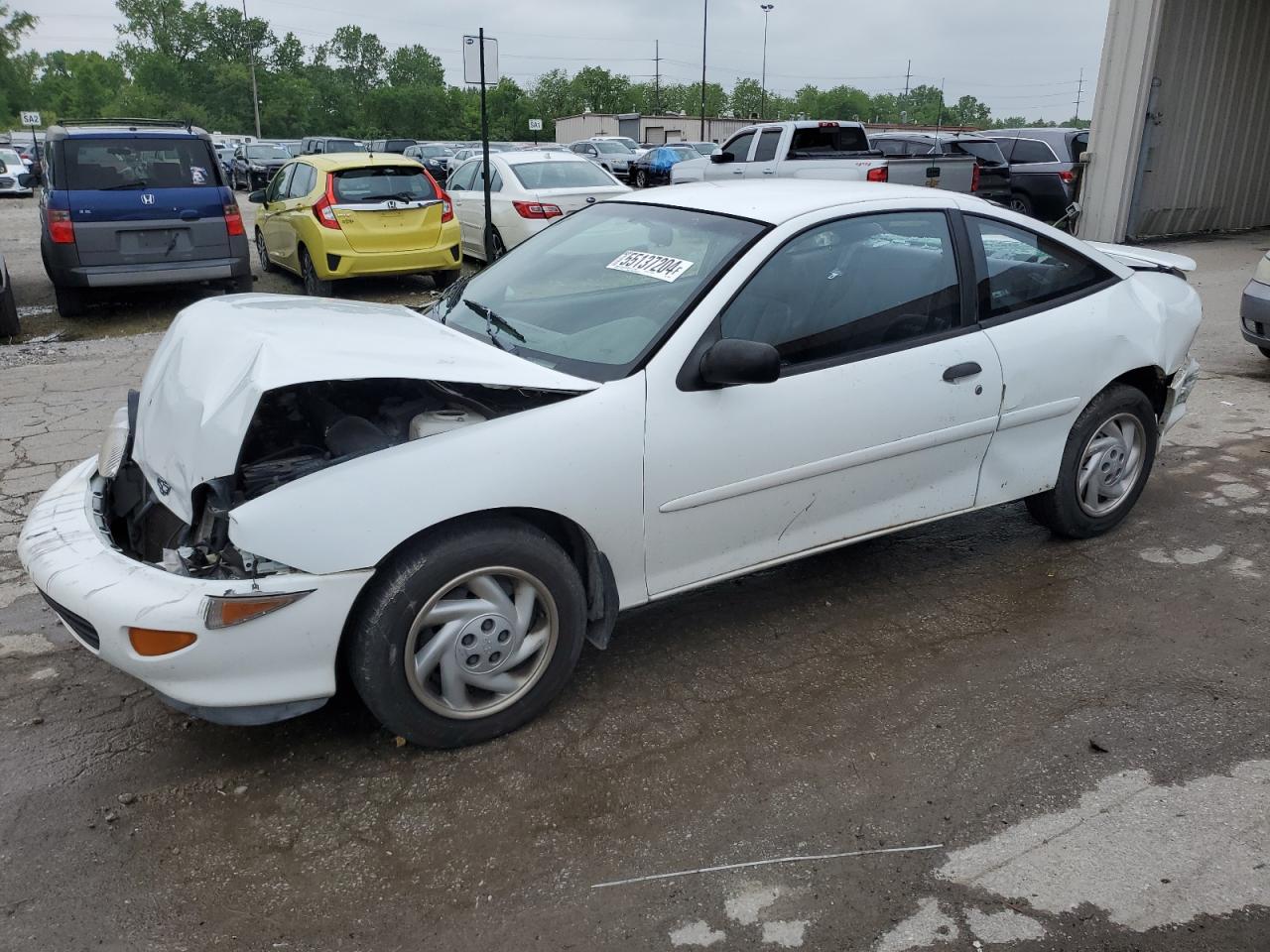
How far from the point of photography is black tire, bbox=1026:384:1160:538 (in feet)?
13.6

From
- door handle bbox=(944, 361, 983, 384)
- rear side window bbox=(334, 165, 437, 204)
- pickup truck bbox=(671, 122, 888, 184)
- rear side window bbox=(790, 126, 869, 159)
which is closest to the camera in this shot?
door handle bbox=(944, 361, 983, 384)

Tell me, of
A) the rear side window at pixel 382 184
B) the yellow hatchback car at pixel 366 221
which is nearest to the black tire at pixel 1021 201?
the yellow hatchback car at pixel 366 221

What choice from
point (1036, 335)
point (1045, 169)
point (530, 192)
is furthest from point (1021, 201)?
point (1036, 335)

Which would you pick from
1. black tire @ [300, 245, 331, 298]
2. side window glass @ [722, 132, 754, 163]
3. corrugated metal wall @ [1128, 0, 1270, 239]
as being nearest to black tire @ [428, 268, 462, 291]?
black tire @ [300, 245, 331, 298]

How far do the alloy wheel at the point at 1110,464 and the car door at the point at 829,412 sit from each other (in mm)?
734

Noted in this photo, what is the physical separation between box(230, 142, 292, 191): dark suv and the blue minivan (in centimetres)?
2048

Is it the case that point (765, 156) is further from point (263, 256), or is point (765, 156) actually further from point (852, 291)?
point (852, 291)

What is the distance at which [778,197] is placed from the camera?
367 cm

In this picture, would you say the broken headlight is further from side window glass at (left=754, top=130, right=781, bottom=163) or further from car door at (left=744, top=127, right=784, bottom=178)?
side window glass at (left=754, top=130, right=781, bottom=163)

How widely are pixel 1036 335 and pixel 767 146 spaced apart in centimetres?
1201

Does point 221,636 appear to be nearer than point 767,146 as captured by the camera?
Yes

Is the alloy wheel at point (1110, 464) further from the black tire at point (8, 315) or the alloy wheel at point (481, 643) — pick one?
the black tire at point (8, 315)

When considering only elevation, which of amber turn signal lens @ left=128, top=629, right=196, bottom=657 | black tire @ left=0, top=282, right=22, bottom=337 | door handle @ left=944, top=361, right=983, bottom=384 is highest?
door handle @ left=944, top=361, right=983, bottom=384

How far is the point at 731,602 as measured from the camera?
12.9ft
